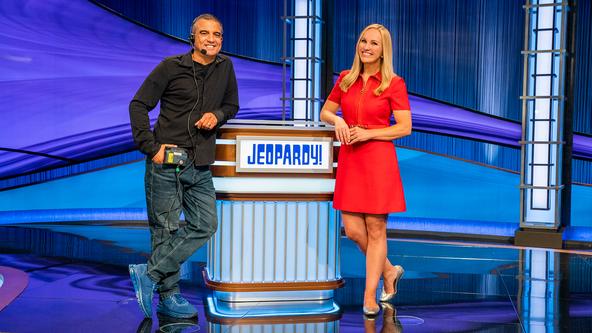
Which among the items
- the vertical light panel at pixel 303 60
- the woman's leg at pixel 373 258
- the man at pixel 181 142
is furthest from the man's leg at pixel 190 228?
the vertical light panel at pixel 303 60

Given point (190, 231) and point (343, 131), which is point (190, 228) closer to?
point (190, 231)

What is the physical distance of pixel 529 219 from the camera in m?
6.77

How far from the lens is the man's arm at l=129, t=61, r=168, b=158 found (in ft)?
11.6

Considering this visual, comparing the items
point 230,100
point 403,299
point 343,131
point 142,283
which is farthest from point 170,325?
point 403,299

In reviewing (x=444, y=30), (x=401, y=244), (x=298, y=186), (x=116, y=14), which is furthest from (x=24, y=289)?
(x=444, y=30)

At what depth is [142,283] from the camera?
3.73m

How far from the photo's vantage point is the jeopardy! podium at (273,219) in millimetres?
4016

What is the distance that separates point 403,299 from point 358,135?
4.01 ft

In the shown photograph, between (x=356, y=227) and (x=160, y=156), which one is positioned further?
(x=356, y=227)

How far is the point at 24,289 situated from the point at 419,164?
14.4 ft

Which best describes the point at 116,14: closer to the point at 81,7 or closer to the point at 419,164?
the point at 81,7

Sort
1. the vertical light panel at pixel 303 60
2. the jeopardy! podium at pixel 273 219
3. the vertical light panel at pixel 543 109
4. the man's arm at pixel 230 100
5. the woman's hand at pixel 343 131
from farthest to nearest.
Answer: the vertical light panel at pixel 303 60
the vertical light panel at pixel 543 109
the jeopardy! podium at pixel 273 219
the man's arm at pixel 230 100
the woman's hand at pixel 343 131

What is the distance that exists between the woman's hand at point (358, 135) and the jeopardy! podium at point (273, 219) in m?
0.42

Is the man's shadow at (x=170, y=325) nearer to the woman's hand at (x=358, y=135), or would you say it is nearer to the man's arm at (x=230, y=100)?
the man's arm at (x=230, y=100)
